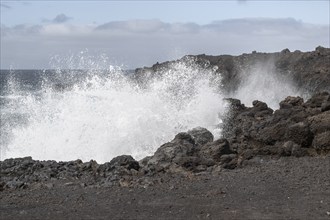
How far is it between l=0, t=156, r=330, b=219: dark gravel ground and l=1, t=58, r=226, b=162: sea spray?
20.8ft

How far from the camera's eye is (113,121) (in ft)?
61.6

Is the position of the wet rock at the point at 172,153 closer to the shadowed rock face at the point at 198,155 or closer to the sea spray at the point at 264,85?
the shadowed rock face at the point at 198,155

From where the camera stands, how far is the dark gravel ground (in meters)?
7.83

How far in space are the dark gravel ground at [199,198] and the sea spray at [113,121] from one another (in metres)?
6.34

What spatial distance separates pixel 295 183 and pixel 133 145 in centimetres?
816

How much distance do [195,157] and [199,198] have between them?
2854 millimetres

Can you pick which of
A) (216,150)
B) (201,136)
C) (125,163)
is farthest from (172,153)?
(201,136)

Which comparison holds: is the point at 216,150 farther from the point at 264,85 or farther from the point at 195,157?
the point at 264,85

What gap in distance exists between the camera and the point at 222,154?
11.9m

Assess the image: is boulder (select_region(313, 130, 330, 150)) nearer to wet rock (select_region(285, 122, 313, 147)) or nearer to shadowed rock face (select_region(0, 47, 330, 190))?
shadowed rock face (select_region(0, 47, 330, 190))

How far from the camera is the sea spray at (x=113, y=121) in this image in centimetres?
1711

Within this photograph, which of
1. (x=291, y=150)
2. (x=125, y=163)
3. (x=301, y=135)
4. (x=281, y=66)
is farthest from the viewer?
(x=281, y=66)

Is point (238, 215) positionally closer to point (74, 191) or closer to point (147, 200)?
point (147, 200)

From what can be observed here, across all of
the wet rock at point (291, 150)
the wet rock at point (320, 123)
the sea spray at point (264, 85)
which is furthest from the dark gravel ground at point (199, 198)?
the sea spray at point (264, 85)
